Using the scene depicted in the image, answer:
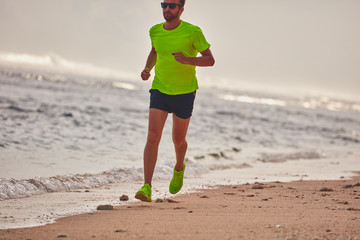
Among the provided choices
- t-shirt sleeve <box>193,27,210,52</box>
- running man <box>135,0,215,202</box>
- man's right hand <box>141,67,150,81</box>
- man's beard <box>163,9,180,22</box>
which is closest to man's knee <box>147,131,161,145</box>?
running man <box>135,0,215,202</box>

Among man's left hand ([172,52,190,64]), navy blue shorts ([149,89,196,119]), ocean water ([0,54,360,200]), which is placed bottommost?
ocean water ([0,54,360,200])

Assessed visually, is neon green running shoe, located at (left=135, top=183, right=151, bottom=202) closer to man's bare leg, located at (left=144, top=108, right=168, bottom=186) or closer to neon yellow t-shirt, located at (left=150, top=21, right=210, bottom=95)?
man's bare leg, located at (left=144, top=108, right=168, bottom=186)

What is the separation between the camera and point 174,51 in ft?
15.4

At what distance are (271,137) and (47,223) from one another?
42.0 ft

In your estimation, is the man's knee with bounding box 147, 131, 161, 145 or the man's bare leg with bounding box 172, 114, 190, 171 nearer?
the man's knee with bounding box 147, 131, 161, 145

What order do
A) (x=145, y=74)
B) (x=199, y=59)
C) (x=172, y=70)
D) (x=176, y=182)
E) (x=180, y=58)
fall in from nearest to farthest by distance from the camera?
(x=180, y=58) → (x=199, y=59) → (x=172, y=70) → (x=145, y=74) → (x=176, y=182)

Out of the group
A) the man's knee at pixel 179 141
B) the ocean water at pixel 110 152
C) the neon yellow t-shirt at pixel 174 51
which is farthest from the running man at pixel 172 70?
the ocean water at pixel 110 152

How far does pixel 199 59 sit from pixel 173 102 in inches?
20.4

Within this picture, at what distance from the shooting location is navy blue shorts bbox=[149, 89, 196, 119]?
4816 millimetres

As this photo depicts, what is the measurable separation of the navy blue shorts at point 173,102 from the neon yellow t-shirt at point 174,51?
4 centimetres

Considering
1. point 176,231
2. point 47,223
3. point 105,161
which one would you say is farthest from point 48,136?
point 176,231

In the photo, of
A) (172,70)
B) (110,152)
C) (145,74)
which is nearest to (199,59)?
(172,70)

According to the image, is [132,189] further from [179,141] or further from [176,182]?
[179,141]

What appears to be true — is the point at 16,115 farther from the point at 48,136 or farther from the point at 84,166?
the point at 84,166
